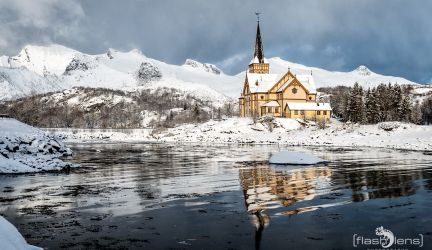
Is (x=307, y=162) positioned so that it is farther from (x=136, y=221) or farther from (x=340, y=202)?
(x=136, y=221)

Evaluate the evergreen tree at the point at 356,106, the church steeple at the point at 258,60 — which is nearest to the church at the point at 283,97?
the church steeple at the point at 258,60

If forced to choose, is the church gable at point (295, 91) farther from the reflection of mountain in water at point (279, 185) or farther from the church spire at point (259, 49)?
the reflection of mountain in water at point (279, 185)

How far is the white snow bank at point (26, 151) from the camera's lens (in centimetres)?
3597

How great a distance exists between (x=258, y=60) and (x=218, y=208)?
117 metres

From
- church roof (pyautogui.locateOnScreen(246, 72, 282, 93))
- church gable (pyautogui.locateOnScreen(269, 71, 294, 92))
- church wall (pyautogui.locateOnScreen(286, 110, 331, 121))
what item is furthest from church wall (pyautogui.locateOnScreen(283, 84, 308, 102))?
church roof (pyautogui.locateOnScreen(246, 72, 282, 93))

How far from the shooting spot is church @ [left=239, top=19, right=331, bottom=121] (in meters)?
115

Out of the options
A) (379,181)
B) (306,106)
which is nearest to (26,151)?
(379,181)

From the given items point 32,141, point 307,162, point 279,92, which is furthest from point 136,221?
point 279,92

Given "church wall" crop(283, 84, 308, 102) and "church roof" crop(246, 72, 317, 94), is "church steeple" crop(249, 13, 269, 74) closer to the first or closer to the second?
"church roof" crop(246, 72, 317, 94)

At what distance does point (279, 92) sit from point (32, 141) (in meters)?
82.7

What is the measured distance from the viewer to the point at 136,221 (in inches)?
684

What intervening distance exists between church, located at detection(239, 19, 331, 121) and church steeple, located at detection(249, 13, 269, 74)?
246 cm

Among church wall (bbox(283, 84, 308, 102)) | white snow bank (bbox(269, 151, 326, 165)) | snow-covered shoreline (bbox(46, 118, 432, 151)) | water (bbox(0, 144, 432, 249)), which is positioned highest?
church wall (bbox(283, 84, 308, 102))

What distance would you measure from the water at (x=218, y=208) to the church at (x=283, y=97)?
82626mm
